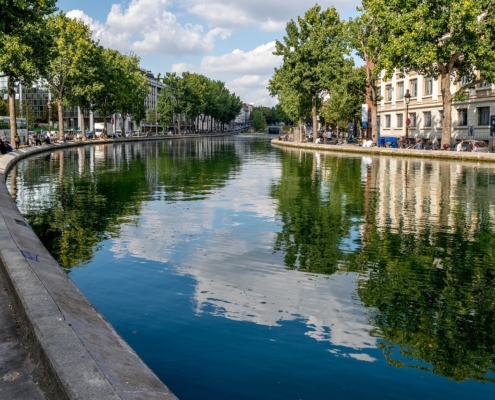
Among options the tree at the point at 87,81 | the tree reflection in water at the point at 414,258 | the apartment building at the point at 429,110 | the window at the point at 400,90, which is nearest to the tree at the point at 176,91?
the tree at the point at 87,81

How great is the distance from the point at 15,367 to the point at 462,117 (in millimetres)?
54978

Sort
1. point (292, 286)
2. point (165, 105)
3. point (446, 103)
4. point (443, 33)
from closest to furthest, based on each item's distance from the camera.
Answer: point (292, 286) → point (443, 33) → point (446, 103) → point (165, 105)

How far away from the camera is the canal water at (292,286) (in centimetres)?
568

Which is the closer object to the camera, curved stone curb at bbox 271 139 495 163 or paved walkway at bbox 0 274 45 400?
paved walkway at bbox 0 274 45 400

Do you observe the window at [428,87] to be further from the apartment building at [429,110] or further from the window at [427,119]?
the window at [427,119]

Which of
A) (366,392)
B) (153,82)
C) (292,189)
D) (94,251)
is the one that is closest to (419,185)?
(292,189)

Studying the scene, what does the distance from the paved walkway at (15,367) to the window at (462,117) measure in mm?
53587

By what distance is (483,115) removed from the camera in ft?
168

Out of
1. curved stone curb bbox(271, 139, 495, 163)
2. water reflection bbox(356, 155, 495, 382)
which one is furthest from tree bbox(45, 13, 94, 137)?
water reflection bbox(356, 155, 495, 382)

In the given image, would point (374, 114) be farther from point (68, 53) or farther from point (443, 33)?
point (68, 53)

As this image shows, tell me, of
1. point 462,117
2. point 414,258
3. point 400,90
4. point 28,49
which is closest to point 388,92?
point 400,90

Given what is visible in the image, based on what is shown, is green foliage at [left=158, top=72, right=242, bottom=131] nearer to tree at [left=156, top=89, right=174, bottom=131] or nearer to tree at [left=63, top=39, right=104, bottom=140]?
tree at [left=156, top=89, right=174, bottom=131]

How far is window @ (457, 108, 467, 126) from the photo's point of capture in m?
54.1

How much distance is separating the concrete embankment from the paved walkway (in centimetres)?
4
